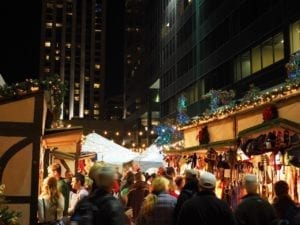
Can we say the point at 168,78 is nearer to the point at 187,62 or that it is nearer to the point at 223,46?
the point at 187,62

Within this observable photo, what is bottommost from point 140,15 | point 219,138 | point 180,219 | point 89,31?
point 180,219

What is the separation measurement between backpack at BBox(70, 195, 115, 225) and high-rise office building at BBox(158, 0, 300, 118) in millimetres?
27371

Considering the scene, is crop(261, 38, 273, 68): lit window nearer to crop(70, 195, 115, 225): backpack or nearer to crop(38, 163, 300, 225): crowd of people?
crop(38, 163, 300, 225): crowd of people

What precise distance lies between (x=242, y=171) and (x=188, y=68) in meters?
44.2

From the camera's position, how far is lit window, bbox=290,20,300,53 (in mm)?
30797

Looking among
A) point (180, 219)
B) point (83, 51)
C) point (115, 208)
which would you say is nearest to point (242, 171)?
point (180, 219)

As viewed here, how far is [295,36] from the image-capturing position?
102 ft

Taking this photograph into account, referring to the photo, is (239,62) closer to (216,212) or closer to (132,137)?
(216,212)

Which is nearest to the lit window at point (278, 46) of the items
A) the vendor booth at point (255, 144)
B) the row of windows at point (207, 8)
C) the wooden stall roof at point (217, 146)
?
the row of windows at point (207, 8)

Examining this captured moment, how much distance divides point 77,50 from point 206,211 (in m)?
162

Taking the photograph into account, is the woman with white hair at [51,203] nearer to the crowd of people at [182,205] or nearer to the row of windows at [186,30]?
the crowd of people at [182,205]

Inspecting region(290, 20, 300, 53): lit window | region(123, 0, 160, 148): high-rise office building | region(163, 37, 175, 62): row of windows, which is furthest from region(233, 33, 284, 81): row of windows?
region(123, 0, 160, 148): high-rise office building

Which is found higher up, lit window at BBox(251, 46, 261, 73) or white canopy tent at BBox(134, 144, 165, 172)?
lit window at BBox(251, 46, 261, 73)

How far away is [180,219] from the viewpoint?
680cm
